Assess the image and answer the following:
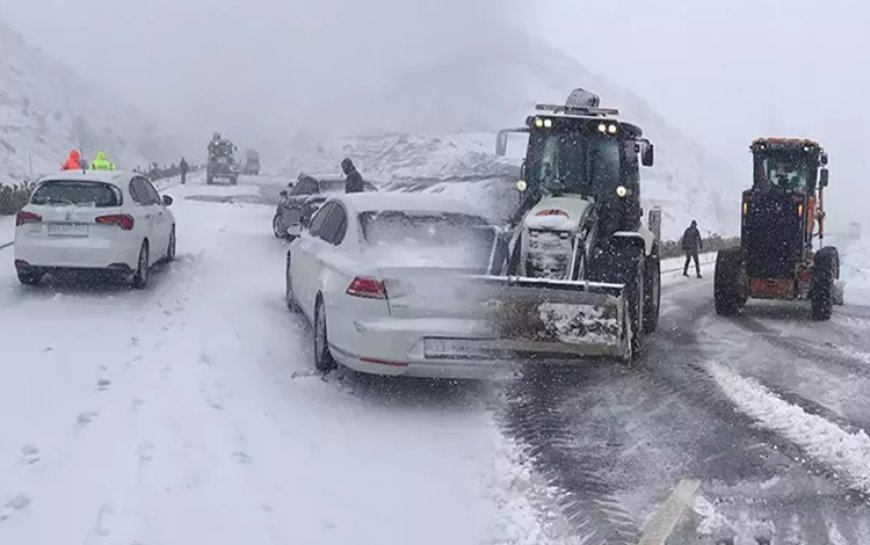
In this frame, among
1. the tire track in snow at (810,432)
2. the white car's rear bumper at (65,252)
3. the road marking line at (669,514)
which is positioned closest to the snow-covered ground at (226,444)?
the road marking line at (669,514)

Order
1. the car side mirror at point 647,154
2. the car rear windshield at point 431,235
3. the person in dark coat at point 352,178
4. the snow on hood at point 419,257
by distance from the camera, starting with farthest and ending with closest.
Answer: the person in dark coat at point 352,178
the car side mirror at point 647,154
the car rear windshield at point 431,235
the snow on hood at point 419,257

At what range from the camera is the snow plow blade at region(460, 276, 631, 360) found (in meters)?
8.83

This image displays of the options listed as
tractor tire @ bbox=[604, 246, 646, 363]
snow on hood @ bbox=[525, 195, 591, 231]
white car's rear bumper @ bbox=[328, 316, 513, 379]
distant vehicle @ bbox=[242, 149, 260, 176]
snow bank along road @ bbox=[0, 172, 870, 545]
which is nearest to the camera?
snow bank along road @ bbox=[0, 172, 870, 545]

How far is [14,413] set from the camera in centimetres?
707

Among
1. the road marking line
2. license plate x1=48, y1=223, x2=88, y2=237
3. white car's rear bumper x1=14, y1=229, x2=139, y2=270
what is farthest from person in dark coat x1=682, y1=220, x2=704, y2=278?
the road marking line

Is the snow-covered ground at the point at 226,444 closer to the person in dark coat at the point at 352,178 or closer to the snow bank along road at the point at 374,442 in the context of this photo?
the snow bank along road at the point at 374,442

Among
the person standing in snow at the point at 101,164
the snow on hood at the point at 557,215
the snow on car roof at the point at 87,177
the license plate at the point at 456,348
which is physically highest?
the person standing in snow at the point at 101,164

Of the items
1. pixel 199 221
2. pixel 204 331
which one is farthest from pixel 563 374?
pixel 199 221

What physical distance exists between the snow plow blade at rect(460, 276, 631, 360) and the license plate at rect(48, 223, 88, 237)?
5817mm

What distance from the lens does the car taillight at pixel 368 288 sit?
7.86m

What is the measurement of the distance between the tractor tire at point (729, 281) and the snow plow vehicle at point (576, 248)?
93.9 inches

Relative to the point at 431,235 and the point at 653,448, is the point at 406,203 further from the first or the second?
the point at 653,448

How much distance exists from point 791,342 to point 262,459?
9.17 m

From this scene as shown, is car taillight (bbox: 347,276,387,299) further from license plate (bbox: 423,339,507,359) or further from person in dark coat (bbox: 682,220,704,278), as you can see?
person in dark coat (bbox: 682,220,704,278)
